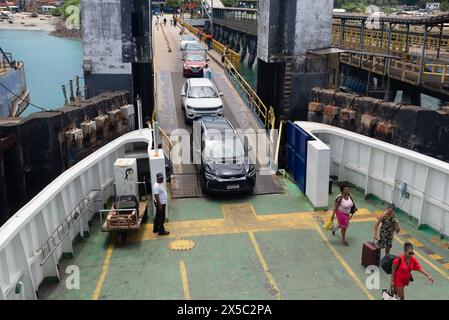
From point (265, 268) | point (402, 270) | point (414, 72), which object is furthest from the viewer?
point (414, 72)

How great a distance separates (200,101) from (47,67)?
56.3 metres

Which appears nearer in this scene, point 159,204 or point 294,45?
point 159,204

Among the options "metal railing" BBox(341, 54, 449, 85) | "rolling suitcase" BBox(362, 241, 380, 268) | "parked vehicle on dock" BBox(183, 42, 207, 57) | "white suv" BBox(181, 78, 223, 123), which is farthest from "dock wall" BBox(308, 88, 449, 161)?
"parked vehicle on dock" BBox(183, 42, 207, 57)

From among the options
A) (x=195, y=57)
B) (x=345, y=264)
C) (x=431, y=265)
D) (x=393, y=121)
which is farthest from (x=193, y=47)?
(x=431, y=265)

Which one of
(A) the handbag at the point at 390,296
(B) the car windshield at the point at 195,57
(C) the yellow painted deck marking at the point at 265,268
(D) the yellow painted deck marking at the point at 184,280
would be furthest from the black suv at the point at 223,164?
(B) the car windshield at the point at 195,57

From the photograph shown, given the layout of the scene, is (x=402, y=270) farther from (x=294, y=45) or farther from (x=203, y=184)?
(x=294, y=45)

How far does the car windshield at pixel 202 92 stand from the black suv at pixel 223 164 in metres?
4.90

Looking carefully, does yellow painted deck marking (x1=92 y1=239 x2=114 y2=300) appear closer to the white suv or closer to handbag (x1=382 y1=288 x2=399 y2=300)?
handbag (x1=382 y1=288 x2=399 y2=300)

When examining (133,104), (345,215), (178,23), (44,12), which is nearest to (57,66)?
(178,23)

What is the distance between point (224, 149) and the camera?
547 inches

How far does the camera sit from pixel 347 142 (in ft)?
48.8

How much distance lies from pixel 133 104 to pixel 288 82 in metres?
6.83

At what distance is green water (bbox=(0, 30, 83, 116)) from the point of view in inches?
1934

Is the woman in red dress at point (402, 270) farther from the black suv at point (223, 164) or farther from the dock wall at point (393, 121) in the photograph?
the dock wall at point (393, 121)
